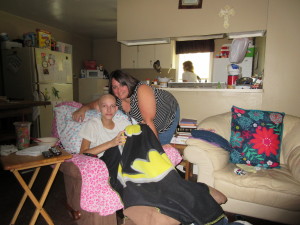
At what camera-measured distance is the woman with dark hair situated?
1652 mm

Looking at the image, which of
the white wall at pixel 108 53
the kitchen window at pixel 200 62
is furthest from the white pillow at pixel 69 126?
the white wall at pixel 108 53

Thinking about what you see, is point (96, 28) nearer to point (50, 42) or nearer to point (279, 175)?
point (50, 42)

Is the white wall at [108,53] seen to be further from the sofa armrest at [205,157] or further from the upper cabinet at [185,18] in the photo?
the sofa armrest at [205,157]

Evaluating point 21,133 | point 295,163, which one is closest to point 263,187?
point 295,163

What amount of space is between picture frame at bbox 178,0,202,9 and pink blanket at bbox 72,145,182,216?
6.97ft

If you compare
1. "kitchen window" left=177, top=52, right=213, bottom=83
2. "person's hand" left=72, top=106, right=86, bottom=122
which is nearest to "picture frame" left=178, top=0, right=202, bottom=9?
"person's hand" left=72, top=106, right=86, bottom=122

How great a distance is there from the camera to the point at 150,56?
16.0 ft

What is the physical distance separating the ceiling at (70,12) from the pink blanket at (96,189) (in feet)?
10.4

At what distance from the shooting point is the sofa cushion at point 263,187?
149 centimetres

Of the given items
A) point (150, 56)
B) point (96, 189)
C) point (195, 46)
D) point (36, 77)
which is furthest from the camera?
point (195, 46)

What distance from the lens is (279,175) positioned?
1.64m

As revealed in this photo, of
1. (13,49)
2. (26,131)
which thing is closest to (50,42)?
(13,49)

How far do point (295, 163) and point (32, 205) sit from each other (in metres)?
2.41

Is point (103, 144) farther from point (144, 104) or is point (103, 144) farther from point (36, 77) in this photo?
point (36, 77)
